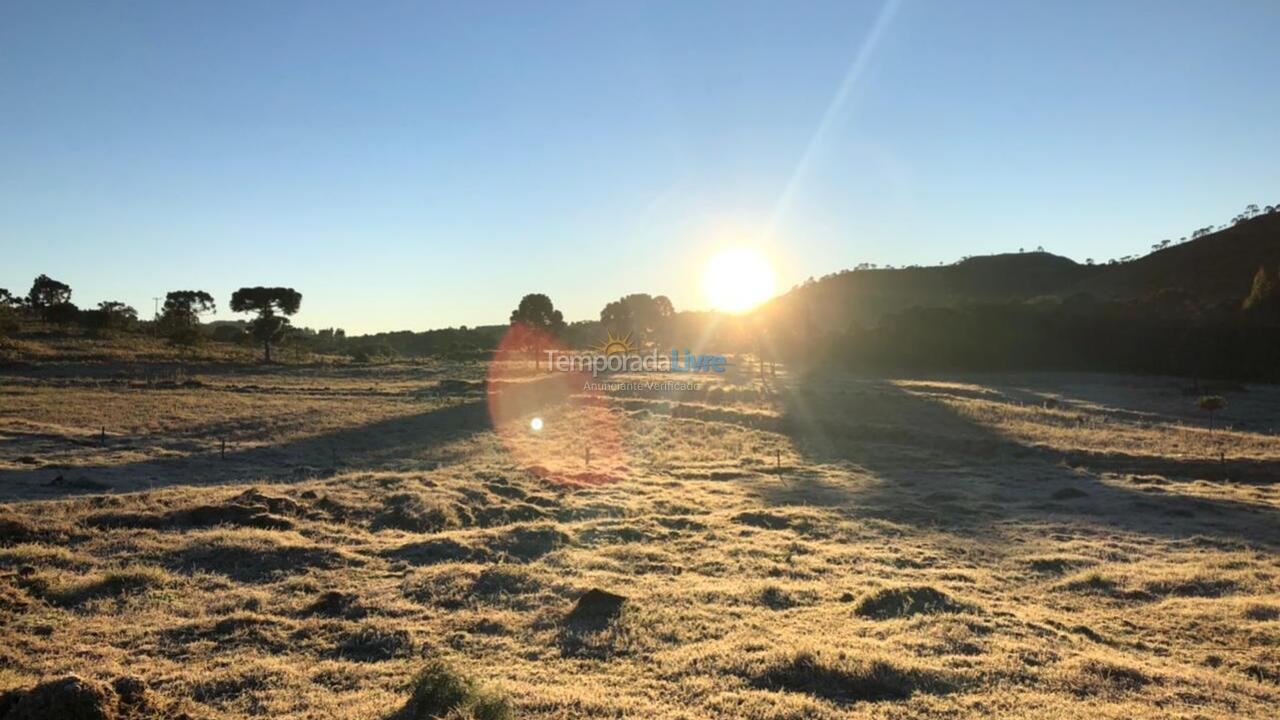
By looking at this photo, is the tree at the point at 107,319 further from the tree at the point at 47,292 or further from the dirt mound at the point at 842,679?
the dirt mound at the point at 842,679

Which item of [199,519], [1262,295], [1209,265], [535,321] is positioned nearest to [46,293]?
[535,321]

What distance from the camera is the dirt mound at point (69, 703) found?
25.5 ft

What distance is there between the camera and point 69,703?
7863mm

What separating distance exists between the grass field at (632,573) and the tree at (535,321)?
62684 mm

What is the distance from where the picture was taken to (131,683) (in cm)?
894

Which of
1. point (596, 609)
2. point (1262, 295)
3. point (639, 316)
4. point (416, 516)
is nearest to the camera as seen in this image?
point (596, 609)

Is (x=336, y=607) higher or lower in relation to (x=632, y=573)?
higher

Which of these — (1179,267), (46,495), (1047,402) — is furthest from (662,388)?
(1179,267)

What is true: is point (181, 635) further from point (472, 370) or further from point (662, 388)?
point (472, 370)

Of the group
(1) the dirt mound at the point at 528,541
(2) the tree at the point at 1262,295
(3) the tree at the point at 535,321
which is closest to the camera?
(1) the dirt mound at the point at 528,541

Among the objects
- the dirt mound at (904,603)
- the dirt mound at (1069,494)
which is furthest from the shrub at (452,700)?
the dirt mound at (1069,494)

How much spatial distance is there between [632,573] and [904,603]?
642 cm

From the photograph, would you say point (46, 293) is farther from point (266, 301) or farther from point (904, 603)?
point (904, 603)

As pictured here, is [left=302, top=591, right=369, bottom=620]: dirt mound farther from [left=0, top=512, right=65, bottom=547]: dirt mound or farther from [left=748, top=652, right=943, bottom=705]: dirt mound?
[left=0, top=512, right=65, bottom=547]: dirt mound
